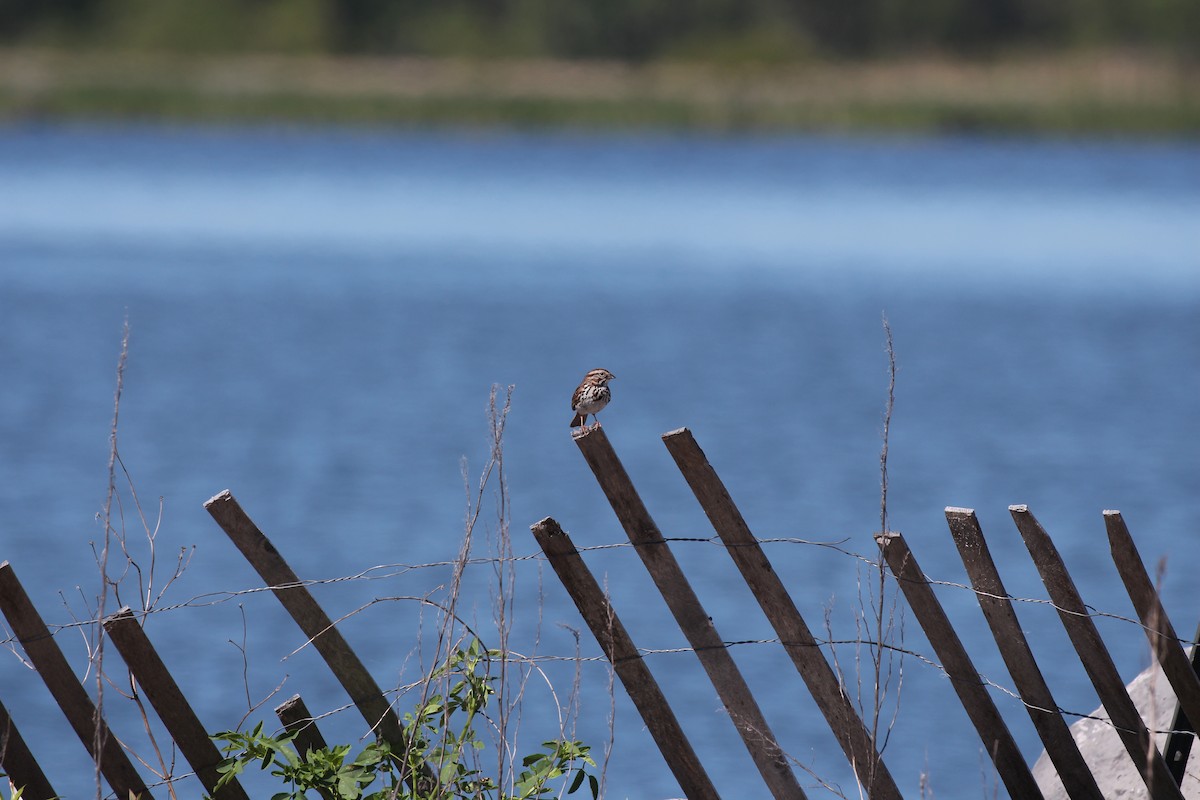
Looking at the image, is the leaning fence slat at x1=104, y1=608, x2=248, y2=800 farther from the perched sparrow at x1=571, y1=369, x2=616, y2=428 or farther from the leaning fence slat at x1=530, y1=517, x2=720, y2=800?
the perched sparrow at x1=571, y1=369, x2=616, y2=428

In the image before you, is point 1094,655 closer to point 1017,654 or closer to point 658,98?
point 1017,654

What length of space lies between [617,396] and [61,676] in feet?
48.6

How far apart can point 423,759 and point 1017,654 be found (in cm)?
149

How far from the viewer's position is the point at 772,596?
404 centimetres

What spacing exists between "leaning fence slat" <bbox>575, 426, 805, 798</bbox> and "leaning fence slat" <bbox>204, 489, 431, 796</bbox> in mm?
744

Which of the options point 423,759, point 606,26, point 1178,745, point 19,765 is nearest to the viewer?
point 423,759

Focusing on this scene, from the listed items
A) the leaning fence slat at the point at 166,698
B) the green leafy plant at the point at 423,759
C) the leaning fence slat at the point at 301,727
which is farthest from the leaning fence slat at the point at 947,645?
the leaning fence slat at the point at 166,698

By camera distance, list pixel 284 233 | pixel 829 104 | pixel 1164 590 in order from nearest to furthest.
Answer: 1. pixel 1164 590
2. pixel 284 233
3. pixel 829 104

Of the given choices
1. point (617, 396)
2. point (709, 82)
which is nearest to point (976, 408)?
point (617, 396)

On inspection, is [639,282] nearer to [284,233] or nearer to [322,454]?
[284,233]

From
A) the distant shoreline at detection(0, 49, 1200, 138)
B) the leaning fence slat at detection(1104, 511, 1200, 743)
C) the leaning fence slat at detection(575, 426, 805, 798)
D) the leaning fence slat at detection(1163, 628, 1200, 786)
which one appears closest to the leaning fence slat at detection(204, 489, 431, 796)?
the leaning fence slat at detection(575, 426, 805, 798)

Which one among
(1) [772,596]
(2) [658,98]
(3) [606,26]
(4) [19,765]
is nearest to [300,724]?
(4) [19,765]

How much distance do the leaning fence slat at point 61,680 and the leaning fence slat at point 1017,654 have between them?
6.96 ft

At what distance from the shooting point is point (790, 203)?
1730 inches
